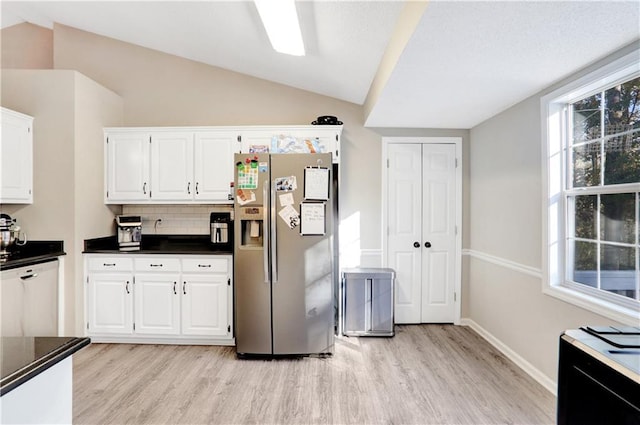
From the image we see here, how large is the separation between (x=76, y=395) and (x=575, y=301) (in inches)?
144

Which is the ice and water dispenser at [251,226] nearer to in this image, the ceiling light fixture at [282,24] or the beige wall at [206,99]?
the beige wall at [206,99]

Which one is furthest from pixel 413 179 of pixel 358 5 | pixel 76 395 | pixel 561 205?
pixel 76 395

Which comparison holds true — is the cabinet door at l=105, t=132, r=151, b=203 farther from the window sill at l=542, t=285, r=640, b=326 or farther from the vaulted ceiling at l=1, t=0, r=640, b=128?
the window sill at l=542, t=285, r=640, b=326

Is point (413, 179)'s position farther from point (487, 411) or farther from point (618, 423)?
point (618, 423)

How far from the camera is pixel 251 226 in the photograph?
302 cm

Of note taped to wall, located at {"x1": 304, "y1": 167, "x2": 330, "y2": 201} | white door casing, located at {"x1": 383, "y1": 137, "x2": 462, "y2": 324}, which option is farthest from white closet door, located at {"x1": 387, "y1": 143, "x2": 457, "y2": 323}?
note taped to wall, located at {"x1": 304, "y1": 167, "x2": 330, "y2": 201}

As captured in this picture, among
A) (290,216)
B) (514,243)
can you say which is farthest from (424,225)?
(290,216)

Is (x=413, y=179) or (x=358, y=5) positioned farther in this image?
(x=413, y=179)

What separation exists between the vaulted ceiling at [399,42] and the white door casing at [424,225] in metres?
0.36

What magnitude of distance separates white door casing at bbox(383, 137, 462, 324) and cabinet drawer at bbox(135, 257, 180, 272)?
235 cm

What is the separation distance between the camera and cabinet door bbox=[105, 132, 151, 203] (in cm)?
348

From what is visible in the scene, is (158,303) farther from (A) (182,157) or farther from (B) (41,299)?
(A) (182,157)

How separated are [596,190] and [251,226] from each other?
8.87 feet

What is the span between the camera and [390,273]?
3457 millimetres
